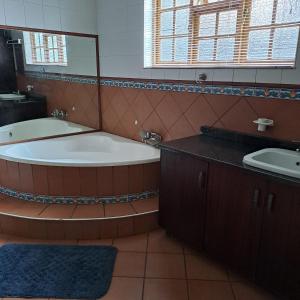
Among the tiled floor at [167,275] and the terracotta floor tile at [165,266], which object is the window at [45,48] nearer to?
the tiled floor at [167,275]

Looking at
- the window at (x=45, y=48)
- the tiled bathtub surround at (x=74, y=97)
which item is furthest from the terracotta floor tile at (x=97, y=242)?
the window at (x=45, y=48)

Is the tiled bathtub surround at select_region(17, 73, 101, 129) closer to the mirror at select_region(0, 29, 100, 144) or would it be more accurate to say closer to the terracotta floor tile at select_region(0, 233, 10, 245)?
the mirror at select_region(0, 29, 100, 144)

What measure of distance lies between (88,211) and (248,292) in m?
1.38

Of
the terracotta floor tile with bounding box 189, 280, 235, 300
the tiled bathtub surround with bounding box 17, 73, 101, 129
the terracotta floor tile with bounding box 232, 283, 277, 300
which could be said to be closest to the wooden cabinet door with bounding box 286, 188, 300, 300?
the terracotta floor tile with bounding box 232, 283, 277, 300

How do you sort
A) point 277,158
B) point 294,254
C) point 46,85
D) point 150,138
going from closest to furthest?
point 294,254 < point 277,158 < point 150,138 < point 46,85

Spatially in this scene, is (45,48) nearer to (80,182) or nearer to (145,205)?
(80,182)

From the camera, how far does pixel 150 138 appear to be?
2998 millimetres

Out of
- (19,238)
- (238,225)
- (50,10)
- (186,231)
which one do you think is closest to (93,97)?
(50,10)

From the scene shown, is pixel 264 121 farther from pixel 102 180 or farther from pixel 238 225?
pixel 102 180

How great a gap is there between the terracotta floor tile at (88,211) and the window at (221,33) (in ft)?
4.97

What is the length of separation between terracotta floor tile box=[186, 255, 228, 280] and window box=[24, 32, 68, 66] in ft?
8.66

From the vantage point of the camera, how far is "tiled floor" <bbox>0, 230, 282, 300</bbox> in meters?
1.81

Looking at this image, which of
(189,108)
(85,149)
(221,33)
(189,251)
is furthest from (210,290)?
(85,149)

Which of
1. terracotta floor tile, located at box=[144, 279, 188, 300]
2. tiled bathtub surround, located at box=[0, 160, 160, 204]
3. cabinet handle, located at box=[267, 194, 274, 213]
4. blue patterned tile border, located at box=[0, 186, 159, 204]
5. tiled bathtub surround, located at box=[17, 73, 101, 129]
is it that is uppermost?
tiled bathtub surround, located at box=[17, 73, 101, 129]
